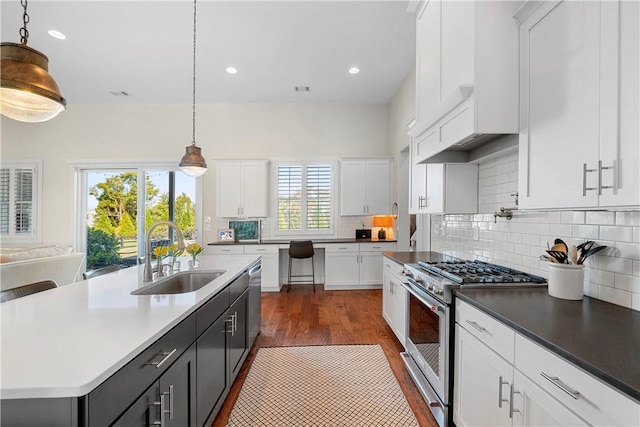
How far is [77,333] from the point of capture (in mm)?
1035

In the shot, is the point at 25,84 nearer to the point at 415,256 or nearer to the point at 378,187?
the point at 415,256

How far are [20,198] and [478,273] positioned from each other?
25.5 ft

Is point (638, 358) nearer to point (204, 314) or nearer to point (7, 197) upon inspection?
point (204, 314)

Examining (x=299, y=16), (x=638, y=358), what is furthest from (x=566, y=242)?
(x=299, y=16)

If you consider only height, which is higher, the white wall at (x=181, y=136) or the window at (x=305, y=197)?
the white wall at (x=181, y=136)

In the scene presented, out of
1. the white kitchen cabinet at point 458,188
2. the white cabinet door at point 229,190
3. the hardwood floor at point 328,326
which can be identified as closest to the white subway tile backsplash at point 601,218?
the white kitchen cabinet at point 458,188

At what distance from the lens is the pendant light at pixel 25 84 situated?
122cm

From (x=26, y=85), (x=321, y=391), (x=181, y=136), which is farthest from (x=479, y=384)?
(x=181, y=136)

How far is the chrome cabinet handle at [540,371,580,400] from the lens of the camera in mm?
867

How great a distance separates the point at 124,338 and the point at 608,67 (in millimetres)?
2054

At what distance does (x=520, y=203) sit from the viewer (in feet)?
4.92

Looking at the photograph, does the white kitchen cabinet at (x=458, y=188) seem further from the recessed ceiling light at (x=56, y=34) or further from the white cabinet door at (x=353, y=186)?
the recessed ceiling light at (x=56, y=34)

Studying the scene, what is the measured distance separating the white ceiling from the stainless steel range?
107 inches

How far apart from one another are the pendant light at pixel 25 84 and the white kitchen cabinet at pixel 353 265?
156 inches
